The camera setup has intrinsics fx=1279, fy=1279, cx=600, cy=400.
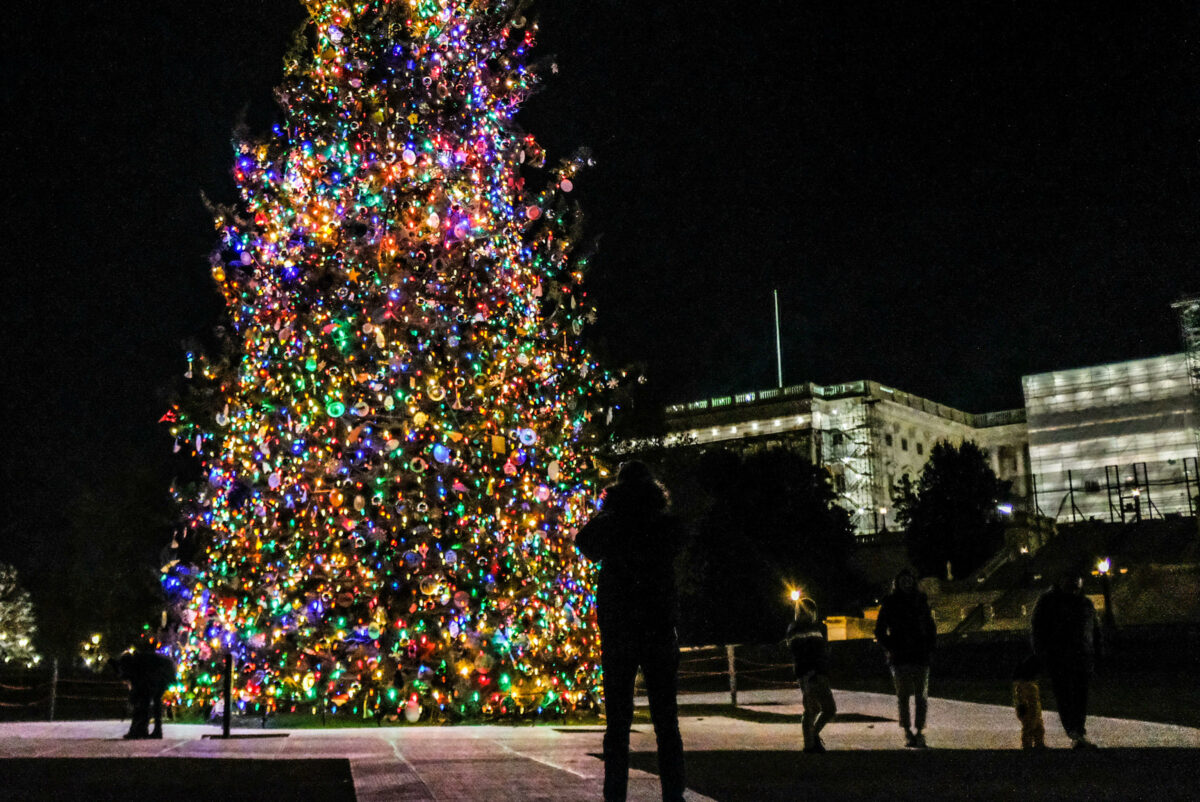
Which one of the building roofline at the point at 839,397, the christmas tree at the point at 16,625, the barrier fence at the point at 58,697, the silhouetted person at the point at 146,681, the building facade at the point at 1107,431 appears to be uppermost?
the building roofline at the point at 839,397

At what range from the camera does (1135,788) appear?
7027 millimetres

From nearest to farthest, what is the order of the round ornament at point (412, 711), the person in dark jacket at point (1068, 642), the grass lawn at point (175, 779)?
the grass lawn at point (175, 779) → the person in dark jacket at point (1068, 642) → the round ornament at point (412, 711)

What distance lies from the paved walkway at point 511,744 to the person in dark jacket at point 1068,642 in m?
0.45

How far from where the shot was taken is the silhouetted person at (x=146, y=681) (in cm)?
1434

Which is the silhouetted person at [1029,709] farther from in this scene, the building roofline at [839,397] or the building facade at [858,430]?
the building roofline at [839,397]

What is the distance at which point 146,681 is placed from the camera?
48.2ft

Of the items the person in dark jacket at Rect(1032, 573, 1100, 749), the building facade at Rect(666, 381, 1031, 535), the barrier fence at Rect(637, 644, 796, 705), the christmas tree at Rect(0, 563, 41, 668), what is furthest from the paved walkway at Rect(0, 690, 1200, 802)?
the building facade at Rect(666, 381, 1031, 535)

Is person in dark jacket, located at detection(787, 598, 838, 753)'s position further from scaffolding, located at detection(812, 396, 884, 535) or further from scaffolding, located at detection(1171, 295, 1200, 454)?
scaffolding, located at detection(812, 396, 884, 535)

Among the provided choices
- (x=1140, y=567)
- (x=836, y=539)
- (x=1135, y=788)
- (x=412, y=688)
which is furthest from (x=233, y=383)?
(x=836, y=539)

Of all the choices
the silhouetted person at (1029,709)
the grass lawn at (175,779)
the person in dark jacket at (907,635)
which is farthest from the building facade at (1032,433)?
the grass lawn at (175,779)

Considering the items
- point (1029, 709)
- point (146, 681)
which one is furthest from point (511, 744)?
point (146, 681)

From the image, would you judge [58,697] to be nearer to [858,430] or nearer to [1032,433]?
[1032,433]

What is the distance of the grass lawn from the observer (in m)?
7.44

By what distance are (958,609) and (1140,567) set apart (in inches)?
314
